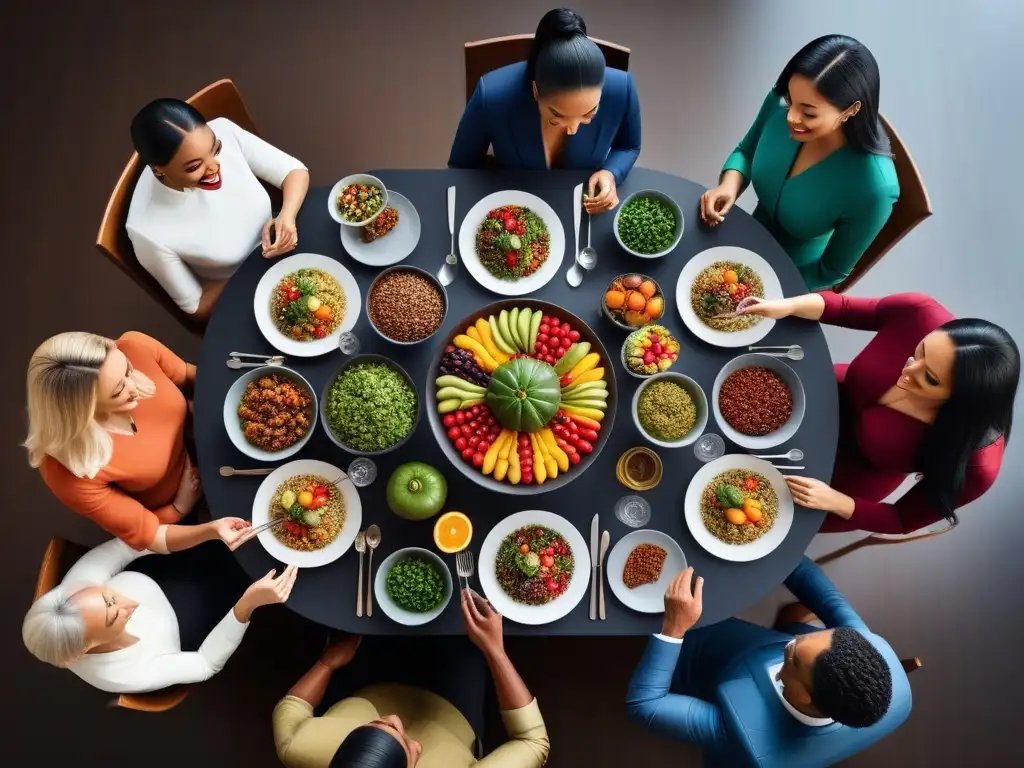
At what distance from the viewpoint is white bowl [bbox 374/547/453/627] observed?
204 centimetres

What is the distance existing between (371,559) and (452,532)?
0.29 meters

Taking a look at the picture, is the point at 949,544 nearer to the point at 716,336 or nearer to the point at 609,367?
the point at 716,336

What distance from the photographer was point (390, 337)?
219 cm

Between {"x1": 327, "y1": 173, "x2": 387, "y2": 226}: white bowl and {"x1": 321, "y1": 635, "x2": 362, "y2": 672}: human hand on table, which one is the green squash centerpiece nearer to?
{"x1": 327, "y1": 173, "x2": 387, "y2": 226}: white bowl

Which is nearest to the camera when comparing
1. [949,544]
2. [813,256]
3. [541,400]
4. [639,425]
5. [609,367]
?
[541,400]

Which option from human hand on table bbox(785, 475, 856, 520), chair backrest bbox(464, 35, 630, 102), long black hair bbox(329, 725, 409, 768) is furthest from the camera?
chair backrest bbox(464, 35, 630, 102)

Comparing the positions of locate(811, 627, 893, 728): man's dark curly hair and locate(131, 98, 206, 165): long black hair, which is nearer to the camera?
locate(811, 627, 893, 728): man's dark curly hair

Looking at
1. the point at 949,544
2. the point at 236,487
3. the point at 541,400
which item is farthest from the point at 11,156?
the point at 949,544

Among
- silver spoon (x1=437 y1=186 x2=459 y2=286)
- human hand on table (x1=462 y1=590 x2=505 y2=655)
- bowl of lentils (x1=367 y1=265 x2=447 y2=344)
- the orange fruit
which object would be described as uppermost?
silver spoon (x1=437 y1=186 x2=459 y2=286)

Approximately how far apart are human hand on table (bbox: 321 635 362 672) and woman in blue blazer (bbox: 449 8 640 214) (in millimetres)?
1889

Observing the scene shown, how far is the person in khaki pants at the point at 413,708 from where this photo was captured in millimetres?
1981

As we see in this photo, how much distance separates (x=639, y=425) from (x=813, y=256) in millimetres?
1175

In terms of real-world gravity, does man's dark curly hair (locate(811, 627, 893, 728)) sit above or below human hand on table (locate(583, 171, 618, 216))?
below

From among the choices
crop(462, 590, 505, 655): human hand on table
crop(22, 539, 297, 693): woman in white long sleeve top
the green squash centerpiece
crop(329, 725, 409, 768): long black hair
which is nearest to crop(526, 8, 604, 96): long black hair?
the green squash centerpiece
